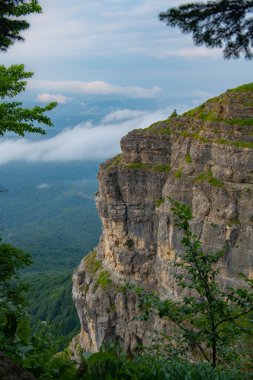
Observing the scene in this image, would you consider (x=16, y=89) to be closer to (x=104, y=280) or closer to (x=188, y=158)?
(x=188, y=158)

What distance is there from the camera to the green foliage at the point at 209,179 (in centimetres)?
4238

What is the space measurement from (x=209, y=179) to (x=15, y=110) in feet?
94.2

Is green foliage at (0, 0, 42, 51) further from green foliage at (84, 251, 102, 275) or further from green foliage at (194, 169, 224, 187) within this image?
green foliage at (84, 251, 102, 275)

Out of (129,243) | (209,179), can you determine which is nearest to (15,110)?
(209,179)

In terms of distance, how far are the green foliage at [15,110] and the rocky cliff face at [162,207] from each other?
86.9 ft

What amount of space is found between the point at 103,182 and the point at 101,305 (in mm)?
14660

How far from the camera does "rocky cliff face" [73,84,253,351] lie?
40.9 metres

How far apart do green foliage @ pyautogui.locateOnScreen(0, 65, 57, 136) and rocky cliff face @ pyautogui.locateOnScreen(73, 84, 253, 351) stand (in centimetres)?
2649

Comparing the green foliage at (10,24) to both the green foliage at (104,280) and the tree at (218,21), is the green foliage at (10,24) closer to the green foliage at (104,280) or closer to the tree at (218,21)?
the tree at (218,21)

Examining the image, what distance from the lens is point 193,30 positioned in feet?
38.4

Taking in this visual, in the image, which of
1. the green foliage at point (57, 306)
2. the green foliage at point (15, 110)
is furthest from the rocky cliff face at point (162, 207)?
the green foliage at point (57, 306)

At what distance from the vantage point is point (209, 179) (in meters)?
43.2

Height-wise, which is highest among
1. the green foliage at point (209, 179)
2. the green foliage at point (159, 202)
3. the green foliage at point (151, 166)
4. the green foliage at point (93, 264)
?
the green foliage at point (151, 166)

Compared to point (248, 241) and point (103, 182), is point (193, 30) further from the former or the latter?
point (103, 182)
